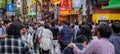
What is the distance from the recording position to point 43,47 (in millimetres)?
16812

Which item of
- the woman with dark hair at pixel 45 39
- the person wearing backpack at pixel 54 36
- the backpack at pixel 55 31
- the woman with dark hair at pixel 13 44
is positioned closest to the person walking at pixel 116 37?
the woman with dark hair at pixel 13 44

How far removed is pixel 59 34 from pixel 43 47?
7.18 feet

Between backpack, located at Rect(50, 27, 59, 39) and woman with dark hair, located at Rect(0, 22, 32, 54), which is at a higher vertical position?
woman with dark hair, located at Rect(0, 22, 32, 54)

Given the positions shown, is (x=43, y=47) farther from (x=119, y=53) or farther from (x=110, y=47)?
(x=110, y=47)

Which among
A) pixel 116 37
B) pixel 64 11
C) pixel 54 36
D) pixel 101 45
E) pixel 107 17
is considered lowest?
pixel 64 11

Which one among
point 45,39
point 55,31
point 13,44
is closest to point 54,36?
point 55,31

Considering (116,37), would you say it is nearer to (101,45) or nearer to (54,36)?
(101,45)

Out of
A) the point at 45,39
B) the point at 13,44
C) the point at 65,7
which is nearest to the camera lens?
the point at 13,44

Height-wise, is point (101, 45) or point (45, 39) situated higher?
point (101, 45)

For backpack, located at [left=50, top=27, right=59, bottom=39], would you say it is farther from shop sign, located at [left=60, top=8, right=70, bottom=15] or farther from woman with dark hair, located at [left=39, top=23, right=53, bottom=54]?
shop sign, located at [left=60, top=8, right=70, bottom=15]

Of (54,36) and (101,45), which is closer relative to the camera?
(101,45)

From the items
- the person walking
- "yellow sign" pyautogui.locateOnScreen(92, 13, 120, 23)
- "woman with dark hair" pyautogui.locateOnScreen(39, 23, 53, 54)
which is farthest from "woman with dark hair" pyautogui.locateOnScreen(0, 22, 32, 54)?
"yellow sign" pyautogui.locateOnScreen(92, 13, 120, 23)

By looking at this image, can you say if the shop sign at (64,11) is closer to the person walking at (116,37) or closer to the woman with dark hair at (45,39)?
the woman with dark hair at (45,39)

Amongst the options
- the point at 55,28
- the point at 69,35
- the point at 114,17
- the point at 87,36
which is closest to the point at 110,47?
the point at 87,36
